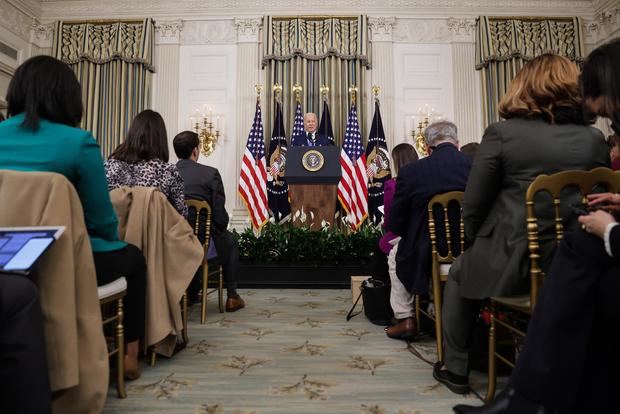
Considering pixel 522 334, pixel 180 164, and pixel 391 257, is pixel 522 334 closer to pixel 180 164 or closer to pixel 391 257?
pixel 391 257

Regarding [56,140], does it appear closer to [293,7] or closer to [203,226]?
[203,226]

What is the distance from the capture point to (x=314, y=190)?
4898 mm

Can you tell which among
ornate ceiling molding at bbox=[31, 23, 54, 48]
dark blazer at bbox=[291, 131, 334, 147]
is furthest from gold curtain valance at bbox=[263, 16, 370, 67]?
ornate ceiling molding at bbox=[31, 23, 54, 48]

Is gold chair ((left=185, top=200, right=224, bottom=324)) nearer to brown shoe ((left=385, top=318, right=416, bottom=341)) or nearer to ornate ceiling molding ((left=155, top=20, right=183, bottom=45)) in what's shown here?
brown shoe ((left=385, top=318, right=416, bottom=341))

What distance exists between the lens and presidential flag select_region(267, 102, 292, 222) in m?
6.76

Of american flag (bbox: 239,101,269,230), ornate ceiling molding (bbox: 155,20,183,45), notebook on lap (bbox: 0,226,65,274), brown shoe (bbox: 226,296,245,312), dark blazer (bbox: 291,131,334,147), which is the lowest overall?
brown shoe (bbox: 226,296,245,312)

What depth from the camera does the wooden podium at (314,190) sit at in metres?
4.86

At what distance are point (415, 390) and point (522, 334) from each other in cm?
53

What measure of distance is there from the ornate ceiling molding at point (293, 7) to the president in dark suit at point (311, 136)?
2.19m

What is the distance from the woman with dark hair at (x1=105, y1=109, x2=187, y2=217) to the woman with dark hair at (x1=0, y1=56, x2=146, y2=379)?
0.66 metres

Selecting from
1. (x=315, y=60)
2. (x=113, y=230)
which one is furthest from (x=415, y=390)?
(x=315, y=60)

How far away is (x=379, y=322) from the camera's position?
2723mm

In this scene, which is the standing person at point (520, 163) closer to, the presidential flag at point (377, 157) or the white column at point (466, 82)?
the presidential flag at point (377, 157)

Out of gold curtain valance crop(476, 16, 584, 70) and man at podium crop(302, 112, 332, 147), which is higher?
gold curtain valance crop(476, 16, 584, 70)
